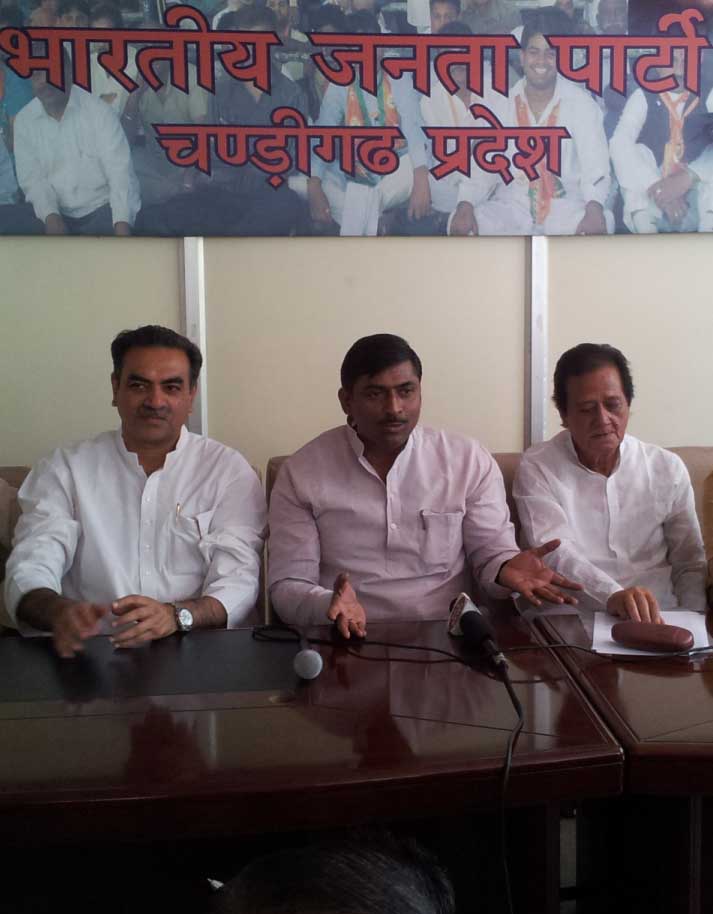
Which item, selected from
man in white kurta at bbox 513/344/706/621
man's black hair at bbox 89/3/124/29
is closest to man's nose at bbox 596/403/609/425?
man in white kurta at bbox 513/344/706/621

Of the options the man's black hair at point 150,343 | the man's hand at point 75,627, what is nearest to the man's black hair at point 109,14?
the man's black hair at point 150,343

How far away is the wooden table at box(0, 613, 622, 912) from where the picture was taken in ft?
2.99

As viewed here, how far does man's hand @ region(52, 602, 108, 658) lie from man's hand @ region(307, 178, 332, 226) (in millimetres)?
1605

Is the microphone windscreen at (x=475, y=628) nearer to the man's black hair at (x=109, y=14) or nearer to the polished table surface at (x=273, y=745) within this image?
the polished table surface at (x=273, y=745)

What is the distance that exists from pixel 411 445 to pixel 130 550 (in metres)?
0.76

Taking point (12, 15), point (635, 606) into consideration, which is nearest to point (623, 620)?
point (635, 606)

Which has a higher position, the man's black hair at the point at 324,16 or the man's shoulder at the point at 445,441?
the man's black hair at the point at 324,16

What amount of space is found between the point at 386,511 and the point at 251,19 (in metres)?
1.64

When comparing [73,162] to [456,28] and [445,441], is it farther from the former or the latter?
[445,441]

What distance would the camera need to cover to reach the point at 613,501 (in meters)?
2.10

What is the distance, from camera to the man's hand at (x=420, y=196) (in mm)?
2600

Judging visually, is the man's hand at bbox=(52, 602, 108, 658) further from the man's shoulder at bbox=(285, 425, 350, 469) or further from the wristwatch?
the man's shoulder at bbox=(285, 425, 350, 469)

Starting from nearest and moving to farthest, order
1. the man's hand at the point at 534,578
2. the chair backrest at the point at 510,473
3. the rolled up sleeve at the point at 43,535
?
1. the man's hand at the point at 534,578
2. the rolled up sleeve at the point at 43,535
3. the chair backrest at the point at 510,473

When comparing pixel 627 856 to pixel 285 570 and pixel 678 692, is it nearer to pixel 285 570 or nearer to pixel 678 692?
pixel 678 692
